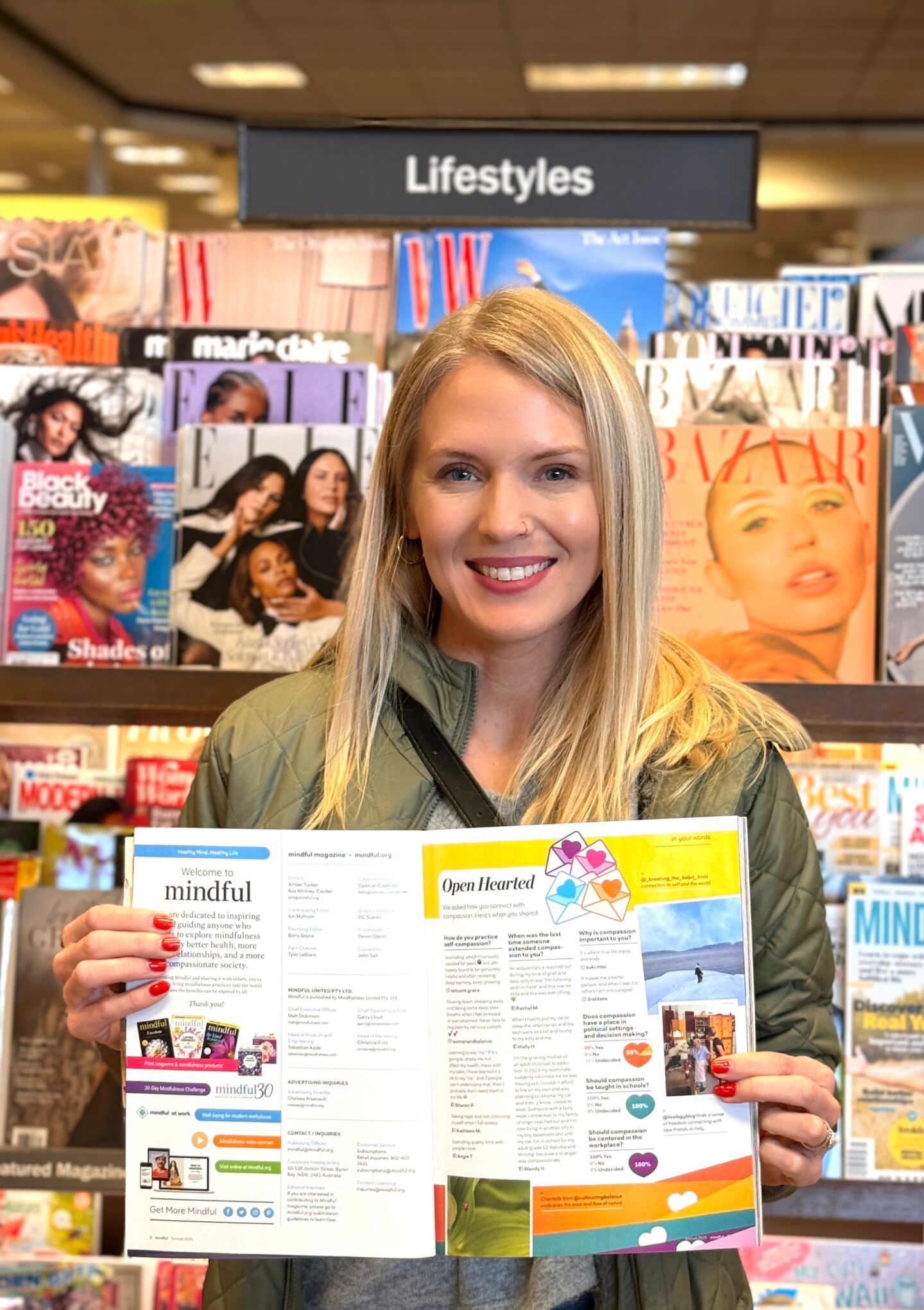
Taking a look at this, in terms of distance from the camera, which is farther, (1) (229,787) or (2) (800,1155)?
(1) (229,787)

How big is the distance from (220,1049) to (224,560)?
0.77 m

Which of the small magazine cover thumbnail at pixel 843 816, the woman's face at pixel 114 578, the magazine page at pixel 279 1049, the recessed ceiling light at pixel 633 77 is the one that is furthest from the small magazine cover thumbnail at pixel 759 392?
the recessed ceiling light at pixel 633 77

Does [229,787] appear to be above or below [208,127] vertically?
below

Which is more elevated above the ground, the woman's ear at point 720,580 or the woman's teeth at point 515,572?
the woman's ear at point 720,580

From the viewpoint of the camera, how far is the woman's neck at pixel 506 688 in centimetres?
139

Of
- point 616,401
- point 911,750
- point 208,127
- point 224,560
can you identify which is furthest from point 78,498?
point 208,127

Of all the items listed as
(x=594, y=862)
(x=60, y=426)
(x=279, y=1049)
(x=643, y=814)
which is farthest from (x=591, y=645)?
(x=60, y=426)

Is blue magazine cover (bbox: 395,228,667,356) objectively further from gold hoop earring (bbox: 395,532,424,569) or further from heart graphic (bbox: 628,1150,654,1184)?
heart graphic (bbox: 628,1150,654,1184)

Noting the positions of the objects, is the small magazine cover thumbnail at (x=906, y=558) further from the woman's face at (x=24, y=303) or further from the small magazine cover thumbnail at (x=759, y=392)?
the woman's face at (x=24, y=303)

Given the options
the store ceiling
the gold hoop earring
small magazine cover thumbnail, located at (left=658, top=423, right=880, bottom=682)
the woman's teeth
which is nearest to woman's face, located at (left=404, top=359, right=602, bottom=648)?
the woman's teeth

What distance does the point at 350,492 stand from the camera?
175 cm

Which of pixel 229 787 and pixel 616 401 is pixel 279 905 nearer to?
pixel 229 787

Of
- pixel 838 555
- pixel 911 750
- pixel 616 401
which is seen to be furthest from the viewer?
pixel 911 750

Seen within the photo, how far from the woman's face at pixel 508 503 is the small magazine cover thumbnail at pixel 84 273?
86 centimetres
